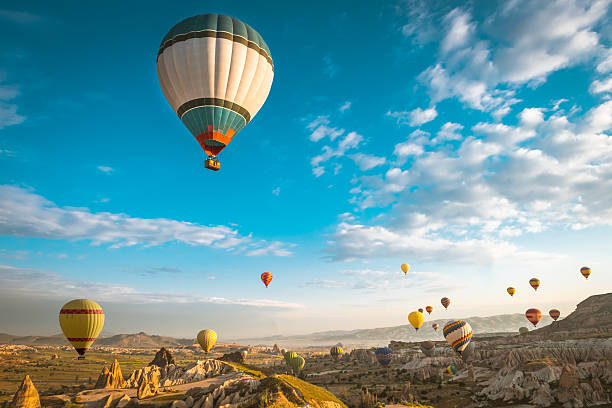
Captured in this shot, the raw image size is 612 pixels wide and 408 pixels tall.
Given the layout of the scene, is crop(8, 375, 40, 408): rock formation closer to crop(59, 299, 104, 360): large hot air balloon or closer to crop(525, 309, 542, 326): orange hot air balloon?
crop(59, 299, 104, 360): large hot air balloon

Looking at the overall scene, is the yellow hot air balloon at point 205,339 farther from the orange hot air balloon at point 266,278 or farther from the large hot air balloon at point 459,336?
the large hot air balloon at point 459,336

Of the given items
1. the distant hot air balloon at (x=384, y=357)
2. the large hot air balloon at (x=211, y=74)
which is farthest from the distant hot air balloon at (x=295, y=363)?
the large hot air balloon at (x=211, y=74)

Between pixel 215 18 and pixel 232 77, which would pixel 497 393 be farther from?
pixel 215 18

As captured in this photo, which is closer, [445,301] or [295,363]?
[295,363]

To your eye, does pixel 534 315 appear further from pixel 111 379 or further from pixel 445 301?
pixel 111 379

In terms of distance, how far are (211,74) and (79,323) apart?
3622cm

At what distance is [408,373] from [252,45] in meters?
69.2

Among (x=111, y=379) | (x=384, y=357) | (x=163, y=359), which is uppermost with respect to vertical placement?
(x=163, y=359)

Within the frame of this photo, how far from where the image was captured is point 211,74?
34.0 metres

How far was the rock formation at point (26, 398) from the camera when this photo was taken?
3563 cm

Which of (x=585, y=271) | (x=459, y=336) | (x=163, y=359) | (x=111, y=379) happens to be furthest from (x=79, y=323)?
(x=585, y=271)

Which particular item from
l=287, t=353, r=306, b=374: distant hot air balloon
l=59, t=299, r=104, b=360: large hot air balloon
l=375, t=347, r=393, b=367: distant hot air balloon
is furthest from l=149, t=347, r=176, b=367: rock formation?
l=375, t=347, r=393, b=367: distant hot air balloon

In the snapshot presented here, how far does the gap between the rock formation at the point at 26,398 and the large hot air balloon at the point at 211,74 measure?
31.2 metres

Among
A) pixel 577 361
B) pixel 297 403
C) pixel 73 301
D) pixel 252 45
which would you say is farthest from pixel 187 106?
pixel 577 361
